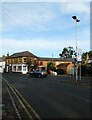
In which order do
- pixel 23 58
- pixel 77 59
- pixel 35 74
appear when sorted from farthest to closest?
pixel 23 58 → pixel 35 74 → pixel 77 59

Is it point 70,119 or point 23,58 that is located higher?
point 23,58

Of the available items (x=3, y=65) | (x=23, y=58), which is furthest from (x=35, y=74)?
(x=3, y=65)

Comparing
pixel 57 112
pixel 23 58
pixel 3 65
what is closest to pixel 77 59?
pixel 57 112

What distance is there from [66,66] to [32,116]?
78476 mm

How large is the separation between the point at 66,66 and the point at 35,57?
20.8 metres

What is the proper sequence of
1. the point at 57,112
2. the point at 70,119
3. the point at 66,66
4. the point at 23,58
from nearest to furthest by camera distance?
the point at 70,119
the point at 57,112
the point at 66,66
the point at 23,58

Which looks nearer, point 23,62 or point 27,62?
point 27,62

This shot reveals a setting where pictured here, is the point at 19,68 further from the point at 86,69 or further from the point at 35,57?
the point at 86,69

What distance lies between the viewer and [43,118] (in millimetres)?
10969

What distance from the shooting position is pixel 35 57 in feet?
354

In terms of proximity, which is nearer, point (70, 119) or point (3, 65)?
point (70, 119)

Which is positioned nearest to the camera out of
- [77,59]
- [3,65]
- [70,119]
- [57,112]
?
[70,119]

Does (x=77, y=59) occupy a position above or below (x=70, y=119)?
above

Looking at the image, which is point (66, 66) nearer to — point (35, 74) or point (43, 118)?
point (35, 74)
